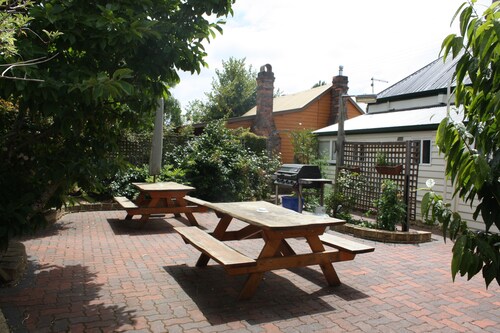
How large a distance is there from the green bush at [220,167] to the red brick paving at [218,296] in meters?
5.03

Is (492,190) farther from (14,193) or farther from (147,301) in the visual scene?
(14,193)

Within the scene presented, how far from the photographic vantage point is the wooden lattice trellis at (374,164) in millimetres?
9336

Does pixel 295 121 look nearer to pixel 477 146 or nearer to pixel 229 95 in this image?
pixel 229 95

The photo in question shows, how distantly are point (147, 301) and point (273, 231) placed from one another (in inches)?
59.0

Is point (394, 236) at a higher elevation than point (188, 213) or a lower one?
lower

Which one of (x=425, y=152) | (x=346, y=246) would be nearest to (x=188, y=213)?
(x=346, y=246)

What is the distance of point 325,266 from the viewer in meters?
4.59

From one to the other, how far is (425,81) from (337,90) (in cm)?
774

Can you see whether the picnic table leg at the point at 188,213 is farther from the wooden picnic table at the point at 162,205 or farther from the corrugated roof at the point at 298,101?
→ the corrugated roof at the point at 298,101

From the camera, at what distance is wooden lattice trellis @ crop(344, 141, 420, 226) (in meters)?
9.34

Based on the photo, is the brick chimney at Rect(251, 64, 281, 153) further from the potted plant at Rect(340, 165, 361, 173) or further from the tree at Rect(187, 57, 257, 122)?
the tree at Rect(187, 57, 257, 122)

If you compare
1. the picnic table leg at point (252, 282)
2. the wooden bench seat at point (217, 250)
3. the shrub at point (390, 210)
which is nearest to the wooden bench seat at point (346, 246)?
the picnic table leg at point (252, 282)

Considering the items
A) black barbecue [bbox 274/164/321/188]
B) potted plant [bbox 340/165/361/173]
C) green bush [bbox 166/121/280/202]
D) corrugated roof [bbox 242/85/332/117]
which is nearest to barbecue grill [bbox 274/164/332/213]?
black barbecue [bbox 274/164/321/188]

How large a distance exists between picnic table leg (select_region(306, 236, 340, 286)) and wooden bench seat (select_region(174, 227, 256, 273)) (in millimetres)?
890
